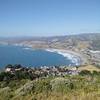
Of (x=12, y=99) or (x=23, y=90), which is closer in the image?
(x=12, y=99)

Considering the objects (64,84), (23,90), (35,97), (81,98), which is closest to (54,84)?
(64,84)

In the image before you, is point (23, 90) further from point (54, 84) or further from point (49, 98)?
point (49, 98)

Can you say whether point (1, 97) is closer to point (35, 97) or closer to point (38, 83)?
point (35, 97)

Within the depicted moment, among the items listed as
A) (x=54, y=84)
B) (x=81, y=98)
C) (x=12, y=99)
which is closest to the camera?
(x=81, y=98)

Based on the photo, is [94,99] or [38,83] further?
[38,83]

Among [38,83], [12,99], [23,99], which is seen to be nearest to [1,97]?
[12,99]

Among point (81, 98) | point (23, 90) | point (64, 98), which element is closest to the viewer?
point (81, 98)

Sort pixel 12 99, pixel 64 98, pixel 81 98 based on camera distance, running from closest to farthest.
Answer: pixel 81 98 < pixel 64 98 < pixel 12 99

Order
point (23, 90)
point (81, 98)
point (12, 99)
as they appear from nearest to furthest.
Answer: point (81, 98) → point (12, 99) → point (23, 90)

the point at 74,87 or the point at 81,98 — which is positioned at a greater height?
the point at 81,98
